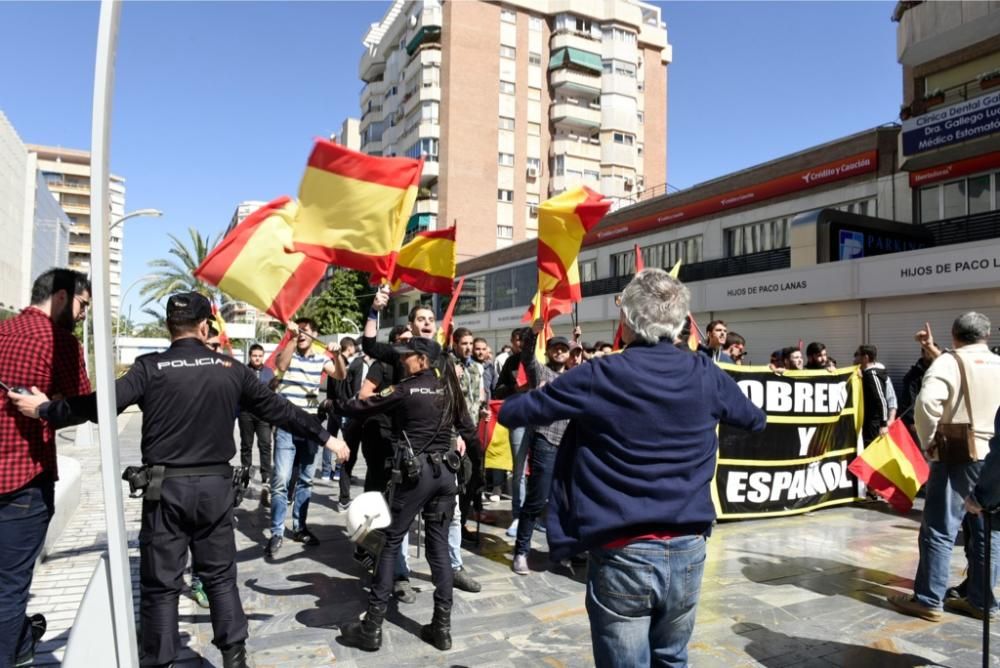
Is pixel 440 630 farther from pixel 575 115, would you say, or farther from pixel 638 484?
pixel 575 115

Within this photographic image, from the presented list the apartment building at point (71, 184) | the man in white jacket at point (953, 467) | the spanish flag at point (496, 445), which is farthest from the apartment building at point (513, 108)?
the apartment building at point (71, 184)

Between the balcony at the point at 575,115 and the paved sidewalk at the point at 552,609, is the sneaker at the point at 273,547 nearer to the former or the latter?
the paved sidewalk at the point at 552,609

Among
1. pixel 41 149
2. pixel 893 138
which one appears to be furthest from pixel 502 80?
pixel 41 149

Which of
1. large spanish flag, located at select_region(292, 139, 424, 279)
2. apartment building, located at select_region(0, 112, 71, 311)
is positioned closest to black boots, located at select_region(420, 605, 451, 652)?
large spanish flag, located at select_region(292, 139, 424, 279)

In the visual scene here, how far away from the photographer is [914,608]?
4602 millimetres

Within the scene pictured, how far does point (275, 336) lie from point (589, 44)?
4267cm

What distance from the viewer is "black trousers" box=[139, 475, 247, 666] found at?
3.27 metres

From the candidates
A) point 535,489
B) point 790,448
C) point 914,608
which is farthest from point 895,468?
point 535,489

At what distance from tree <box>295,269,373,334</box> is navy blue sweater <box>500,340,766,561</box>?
172 feet

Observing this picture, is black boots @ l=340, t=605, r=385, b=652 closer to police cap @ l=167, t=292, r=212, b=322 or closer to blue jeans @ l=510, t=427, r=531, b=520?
police cap @ l=167, t=292, r=212, b=322

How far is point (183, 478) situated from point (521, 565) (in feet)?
9.93

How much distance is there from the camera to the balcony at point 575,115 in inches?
2068

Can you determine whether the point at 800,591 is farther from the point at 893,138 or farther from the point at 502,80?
the point at 502,80

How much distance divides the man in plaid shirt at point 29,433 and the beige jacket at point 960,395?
5.25m
